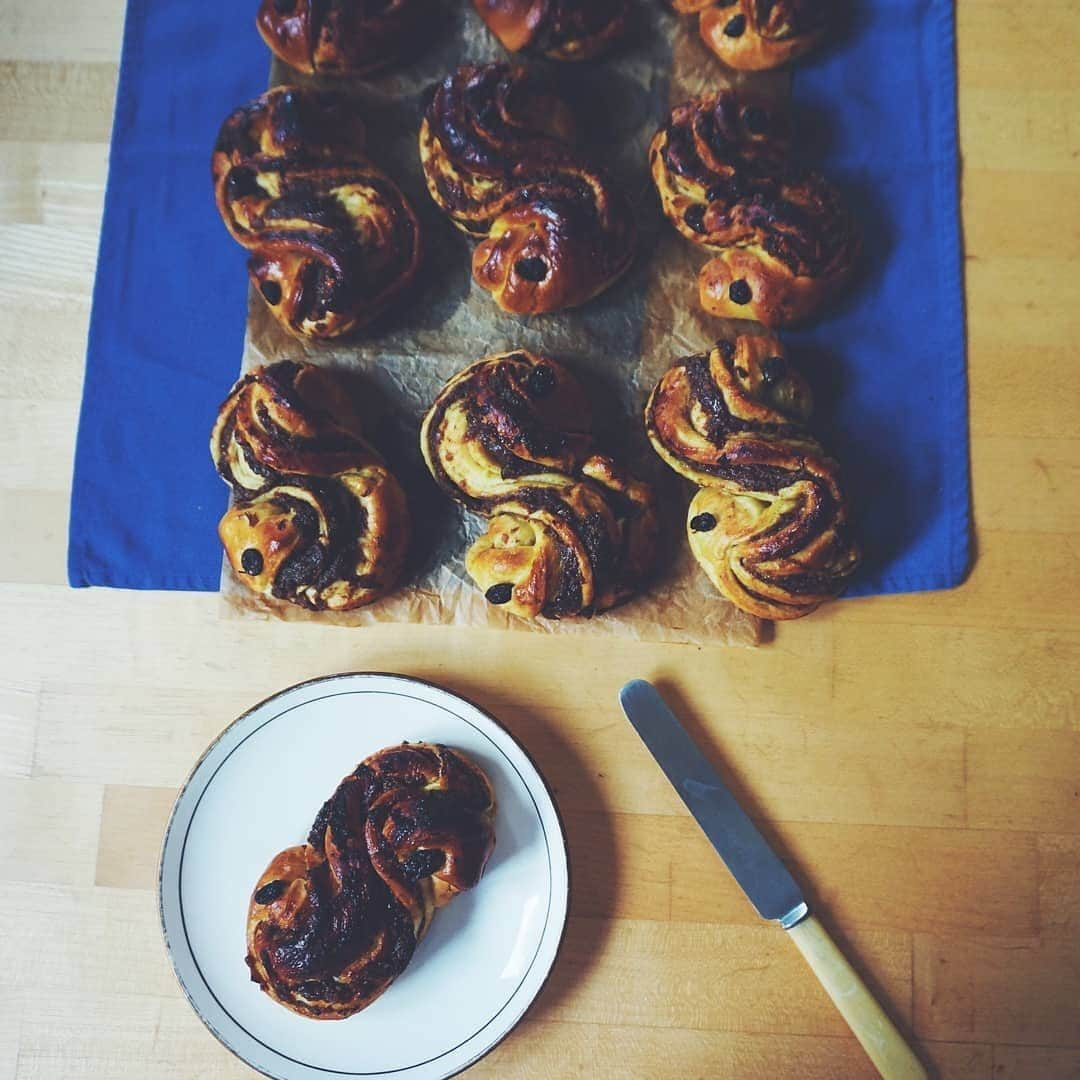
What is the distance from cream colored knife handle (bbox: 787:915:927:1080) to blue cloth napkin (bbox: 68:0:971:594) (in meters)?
0.63

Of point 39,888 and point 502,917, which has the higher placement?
point 502,917

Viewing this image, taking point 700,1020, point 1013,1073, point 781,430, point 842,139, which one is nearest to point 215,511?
point 781,430

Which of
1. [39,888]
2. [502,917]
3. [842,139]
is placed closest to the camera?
[502,917]

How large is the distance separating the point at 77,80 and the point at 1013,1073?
2613 millimetres

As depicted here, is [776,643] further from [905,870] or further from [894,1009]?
[894,1009]

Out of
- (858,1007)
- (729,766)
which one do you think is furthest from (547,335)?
(858,1007)

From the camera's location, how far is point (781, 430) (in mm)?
1795

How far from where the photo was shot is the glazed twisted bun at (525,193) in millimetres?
1851

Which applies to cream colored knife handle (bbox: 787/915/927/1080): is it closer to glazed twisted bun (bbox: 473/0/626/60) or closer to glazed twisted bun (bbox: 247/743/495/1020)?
glazed twisted bun (bbox: 247/743/495/1020)

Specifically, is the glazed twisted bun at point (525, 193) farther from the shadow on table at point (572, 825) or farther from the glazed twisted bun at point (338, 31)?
the shadow on table at point (572, 825)

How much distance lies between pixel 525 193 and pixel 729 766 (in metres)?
1.12

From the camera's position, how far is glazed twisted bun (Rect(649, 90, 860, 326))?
1.85 metres

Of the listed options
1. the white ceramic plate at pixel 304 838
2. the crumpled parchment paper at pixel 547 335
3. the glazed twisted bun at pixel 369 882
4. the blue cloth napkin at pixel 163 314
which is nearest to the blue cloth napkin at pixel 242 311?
the blue cloth napkin at pixel 163 314

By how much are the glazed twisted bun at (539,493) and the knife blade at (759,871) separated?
0.24 meters
